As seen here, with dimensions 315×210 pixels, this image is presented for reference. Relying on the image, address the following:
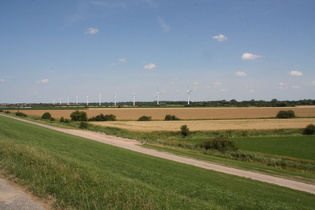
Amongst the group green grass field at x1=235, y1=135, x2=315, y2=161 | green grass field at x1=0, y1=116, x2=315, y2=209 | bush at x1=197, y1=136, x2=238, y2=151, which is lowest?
green grass field at x1=235, y1=135, x2=315, y2=161

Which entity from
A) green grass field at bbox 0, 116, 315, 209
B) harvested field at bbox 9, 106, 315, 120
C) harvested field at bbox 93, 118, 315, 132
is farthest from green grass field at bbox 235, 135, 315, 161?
harvested field at bbox 9, 106, 315, 120

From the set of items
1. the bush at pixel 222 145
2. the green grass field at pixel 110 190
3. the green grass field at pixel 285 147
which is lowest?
the green grass field at pixel 285 147

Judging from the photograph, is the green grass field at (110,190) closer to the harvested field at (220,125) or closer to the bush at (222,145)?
the bush at (222,145)

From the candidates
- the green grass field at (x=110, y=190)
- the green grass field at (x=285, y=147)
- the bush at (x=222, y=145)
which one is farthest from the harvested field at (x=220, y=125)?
the green grass field at (x=110, y=190)

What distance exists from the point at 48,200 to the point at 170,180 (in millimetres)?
6167

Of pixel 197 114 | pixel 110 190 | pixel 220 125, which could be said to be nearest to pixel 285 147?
pixel 220 125

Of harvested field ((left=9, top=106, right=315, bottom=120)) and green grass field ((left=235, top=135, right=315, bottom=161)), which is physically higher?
harvested field ((left=9, top=106, right=315, bottom=120))

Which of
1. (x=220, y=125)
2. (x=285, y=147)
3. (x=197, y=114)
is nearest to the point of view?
(x=285, y=147)

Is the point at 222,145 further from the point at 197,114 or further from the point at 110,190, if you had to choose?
the point at 197,114

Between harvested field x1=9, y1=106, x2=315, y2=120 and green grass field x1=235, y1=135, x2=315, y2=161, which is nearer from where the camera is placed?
green grass field x1=235, y1=135, x2=315, y2=161

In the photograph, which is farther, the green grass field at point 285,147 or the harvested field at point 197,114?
the harvested field at point 197,114

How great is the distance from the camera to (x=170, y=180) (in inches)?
479

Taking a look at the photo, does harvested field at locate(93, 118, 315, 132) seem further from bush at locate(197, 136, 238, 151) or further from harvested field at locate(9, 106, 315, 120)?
harvested field at locate(9, 106, 315, 120)

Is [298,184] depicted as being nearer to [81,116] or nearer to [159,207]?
[159,207]
